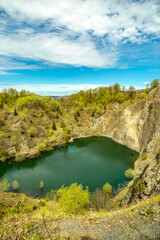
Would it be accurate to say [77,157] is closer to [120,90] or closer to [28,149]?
[28,149]

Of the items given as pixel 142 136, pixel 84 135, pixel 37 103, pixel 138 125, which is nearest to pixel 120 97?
pixel 84 135

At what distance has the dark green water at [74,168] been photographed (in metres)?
23.2

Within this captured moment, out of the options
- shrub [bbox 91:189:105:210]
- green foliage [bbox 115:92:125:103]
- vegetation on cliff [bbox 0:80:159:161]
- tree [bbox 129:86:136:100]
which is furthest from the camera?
tree [bbox 129:86:136:100]

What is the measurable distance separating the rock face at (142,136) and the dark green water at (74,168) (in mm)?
4352

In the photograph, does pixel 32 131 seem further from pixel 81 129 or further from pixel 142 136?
pixel 142 136

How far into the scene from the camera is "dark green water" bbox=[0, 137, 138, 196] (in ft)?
76.1

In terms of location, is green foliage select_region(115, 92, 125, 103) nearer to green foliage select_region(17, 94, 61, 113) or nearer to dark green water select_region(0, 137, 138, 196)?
dark green water select_region(0, 137, 138, 196)

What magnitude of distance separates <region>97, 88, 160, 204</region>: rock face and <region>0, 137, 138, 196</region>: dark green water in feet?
14.3

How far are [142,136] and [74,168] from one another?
1840 cm

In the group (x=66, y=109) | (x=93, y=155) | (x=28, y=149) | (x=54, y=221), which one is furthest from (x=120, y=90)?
(x=54, y=221)

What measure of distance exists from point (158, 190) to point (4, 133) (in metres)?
43.4

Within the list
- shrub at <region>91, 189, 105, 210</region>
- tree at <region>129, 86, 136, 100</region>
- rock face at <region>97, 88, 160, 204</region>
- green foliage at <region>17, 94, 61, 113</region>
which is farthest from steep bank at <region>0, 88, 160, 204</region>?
tree at <region>129, 86, 136, 100</region>

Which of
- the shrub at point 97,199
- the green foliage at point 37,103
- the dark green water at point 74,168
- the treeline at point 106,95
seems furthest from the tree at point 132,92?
the shrub at point 97,199

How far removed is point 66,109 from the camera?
70.8 m
